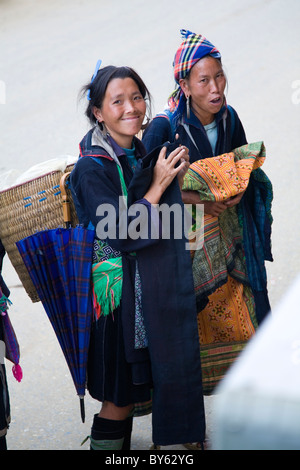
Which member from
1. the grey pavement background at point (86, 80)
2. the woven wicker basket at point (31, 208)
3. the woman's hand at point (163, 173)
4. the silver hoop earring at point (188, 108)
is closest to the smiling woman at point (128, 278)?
the woman's hand at point (163, 173)

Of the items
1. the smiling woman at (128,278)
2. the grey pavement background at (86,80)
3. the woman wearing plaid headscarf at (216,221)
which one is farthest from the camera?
the grey pavement background at (86,80)

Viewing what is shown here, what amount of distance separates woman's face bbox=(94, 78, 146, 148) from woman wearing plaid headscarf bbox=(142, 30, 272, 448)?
30 cm

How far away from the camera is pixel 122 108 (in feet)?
7.97

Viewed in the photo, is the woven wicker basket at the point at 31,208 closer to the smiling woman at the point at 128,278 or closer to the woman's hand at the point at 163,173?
the smiling woman at the point at 128,278

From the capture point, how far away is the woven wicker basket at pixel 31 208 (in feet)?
8.01

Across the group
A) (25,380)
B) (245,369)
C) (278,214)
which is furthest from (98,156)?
(278,214)

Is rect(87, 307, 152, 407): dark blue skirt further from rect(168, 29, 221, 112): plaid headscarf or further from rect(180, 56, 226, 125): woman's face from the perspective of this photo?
rect(168, 29, 221, 112): plaid headscarf

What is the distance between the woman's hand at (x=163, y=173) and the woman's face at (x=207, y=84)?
57cm

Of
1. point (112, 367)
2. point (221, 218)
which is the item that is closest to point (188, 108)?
point (221, 218)

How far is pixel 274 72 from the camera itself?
7.27 metres

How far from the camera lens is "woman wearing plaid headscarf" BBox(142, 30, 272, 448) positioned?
2.77 meters

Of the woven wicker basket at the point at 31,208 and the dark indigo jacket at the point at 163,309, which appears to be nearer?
the dark indigo jacket at the point at 163,309

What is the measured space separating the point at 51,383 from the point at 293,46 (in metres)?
5.54

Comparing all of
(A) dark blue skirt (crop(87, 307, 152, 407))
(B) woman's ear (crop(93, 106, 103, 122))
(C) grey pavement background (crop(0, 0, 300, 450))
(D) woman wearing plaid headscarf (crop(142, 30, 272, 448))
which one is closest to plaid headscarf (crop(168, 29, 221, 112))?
(D) woman wearing plaid headscarf (crop(142, 30, 272, 448))
